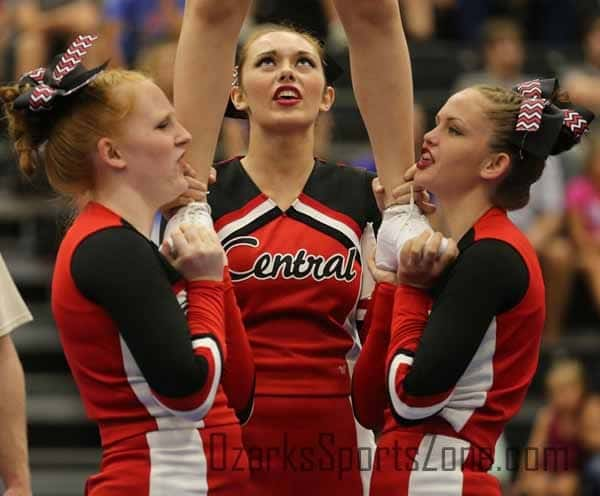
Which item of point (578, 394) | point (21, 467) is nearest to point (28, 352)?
point (578, 394)

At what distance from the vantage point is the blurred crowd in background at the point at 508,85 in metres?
7.15

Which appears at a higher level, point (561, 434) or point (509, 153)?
point (509, 153)

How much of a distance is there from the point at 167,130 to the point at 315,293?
25.8 inches

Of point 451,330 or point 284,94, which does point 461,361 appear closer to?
Result: point 451,330

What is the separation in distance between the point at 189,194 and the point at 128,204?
29 centimetres

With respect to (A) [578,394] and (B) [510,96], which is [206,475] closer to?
(B) [510,96]

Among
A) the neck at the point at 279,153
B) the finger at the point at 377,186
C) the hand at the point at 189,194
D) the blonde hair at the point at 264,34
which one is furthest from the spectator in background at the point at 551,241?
the hand at the point at 189,194

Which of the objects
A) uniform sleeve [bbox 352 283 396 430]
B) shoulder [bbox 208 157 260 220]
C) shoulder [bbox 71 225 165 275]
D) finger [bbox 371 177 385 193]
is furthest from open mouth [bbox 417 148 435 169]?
shoulder [bbox 71 225 165 275]

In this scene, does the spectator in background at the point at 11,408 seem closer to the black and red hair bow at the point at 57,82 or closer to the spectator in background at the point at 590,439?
the black and red hair bow at the point at 57,82

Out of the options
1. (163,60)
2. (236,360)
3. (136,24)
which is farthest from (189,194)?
(136,24)

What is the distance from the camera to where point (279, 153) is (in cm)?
421

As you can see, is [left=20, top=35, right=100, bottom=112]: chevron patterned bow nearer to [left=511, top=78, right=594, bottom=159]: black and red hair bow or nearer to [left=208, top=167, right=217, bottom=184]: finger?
[left=208, top=167, right=217, bottom=184]: finger

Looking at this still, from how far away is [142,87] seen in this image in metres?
3.68

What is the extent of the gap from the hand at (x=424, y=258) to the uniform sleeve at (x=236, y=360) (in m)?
0.40
